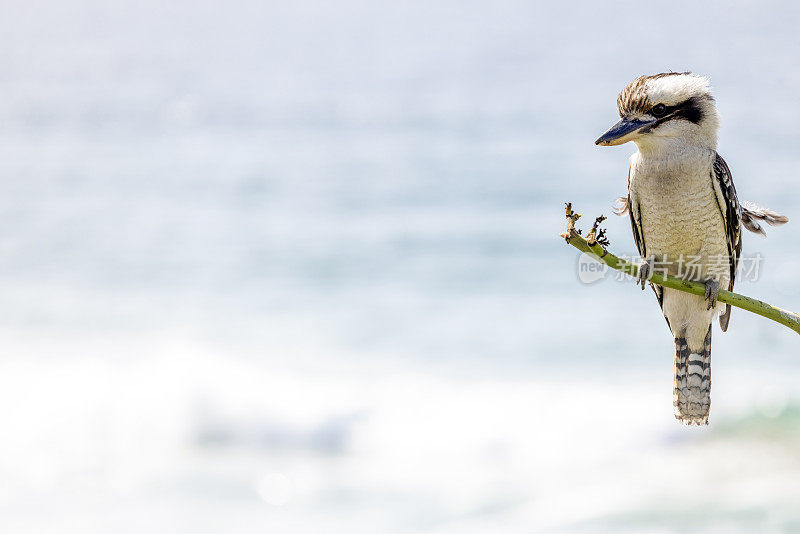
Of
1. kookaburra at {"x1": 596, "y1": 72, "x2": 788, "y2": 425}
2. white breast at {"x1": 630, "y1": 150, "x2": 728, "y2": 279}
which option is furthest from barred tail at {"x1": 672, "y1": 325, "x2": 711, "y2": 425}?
white breast at {"x1": 630, "y1": 150, "x2": 728, "y2": 279}

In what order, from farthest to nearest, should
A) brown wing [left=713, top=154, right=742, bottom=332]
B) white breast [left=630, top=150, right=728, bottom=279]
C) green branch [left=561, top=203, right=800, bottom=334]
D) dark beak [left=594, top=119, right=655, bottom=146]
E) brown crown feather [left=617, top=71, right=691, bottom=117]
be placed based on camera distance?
brown wing [left=713, top=154, right=742, bottom=332] < white breast [left=630, top=150, right=728, bottom=279] < brown crown feather [left=617, top=71, right=691, bottom=117] < dark beak [left=594, top=119, right=655, bottom=146] < green branch [left=561, top=203, right=800, bottom=334]

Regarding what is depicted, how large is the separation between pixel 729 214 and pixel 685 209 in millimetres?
304

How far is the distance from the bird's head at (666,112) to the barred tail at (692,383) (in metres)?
1.16

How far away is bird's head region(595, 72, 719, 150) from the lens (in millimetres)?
3193

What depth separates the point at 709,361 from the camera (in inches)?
172

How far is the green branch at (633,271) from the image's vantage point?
2.07 metres

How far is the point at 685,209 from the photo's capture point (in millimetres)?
3918

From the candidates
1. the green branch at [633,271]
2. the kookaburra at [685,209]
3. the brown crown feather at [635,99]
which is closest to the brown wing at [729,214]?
the kookaburra at [685,209]

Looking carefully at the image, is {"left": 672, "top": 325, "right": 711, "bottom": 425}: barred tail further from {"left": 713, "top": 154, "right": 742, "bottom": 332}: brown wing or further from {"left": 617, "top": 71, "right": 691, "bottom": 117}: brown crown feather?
{"left": 617, "top": 71, "right": 691, "bottom": 117}: brown crown feather

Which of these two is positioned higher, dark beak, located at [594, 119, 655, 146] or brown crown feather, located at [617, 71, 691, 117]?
brown crown feather, located at [617, 71, 691, 117]

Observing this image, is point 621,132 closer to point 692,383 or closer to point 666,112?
point 666,112

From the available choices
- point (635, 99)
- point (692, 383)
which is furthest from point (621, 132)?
point (692, 383)

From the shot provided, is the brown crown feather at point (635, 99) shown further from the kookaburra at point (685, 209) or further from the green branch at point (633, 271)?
the green branch at point (633, 271)

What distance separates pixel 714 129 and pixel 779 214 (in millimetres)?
526
